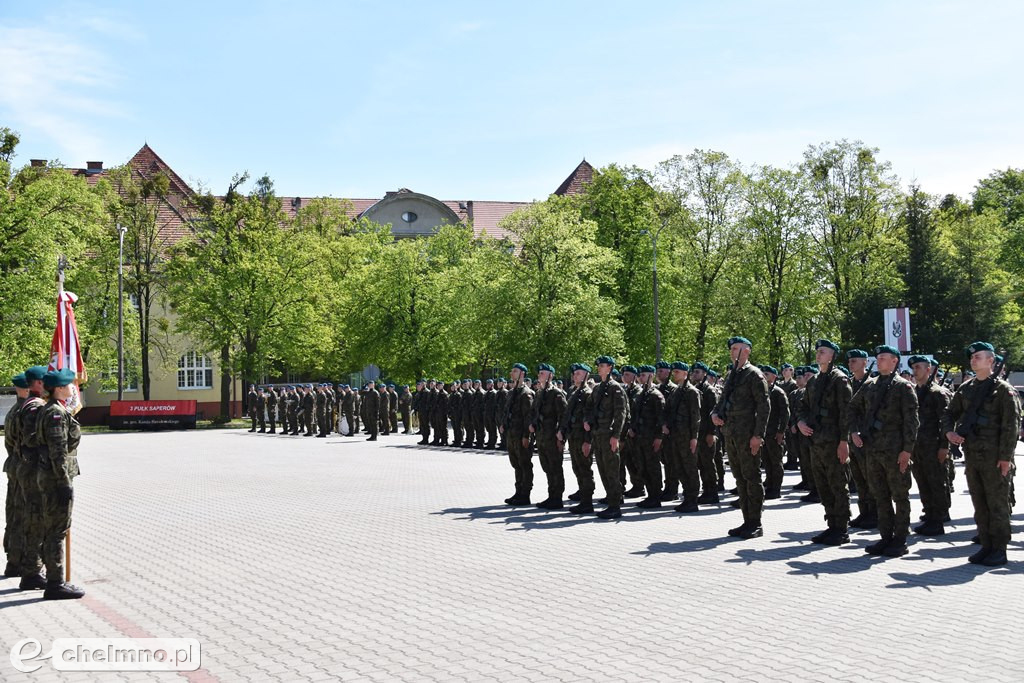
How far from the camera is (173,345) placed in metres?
62.0

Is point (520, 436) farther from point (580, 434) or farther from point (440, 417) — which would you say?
point (440, 417)

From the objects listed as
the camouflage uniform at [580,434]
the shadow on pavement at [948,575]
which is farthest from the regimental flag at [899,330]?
the shadow on pavement at [948,575]

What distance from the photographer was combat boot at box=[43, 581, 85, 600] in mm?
8219

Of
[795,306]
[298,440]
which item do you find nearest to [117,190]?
[298,440]

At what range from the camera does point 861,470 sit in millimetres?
11305

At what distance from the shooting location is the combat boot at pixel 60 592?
27.0 feet

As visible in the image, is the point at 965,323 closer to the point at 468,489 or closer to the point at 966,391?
the point at 468,489

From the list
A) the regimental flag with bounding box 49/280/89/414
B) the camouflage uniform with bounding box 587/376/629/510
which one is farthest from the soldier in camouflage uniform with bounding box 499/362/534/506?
the regimental flag with bounding box 49/280/89/414

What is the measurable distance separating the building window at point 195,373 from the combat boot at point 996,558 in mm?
59627

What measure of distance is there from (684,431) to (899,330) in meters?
14.3

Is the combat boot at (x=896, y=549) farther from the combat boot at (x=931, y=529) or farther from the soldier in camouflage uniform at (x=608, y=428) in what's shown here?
the soldier in camouflage uniform at (x=608, y=428)

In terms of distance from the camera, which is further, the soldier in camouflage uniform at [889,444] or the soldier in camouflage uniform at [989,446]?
the soldier in camouflage uniform at [889,444]

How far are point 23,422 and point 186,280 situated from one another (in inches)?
1824
